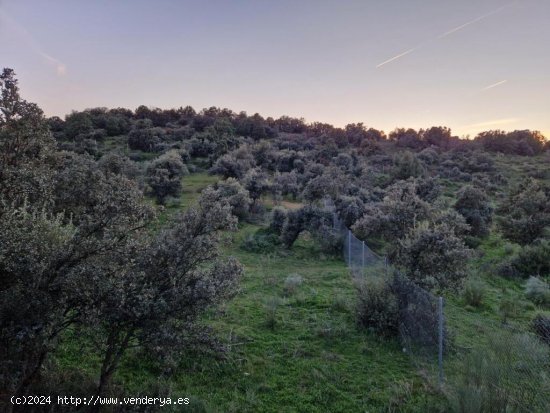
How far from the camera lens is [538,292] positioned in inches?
556

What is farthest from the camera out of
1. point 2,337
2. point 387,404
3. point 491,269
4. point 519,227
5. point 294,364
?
point 519,227

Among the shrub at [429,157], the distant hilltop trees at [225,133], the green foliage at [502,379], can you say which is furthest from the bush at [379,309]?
the shrub at [429,157]

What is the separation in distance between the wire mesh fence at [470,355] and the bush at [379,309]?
0.61 feet

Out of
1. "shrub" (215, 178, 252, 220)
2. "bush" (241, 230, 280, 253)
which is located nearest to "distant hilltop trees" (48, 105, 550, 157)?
"shrub" (215, 178, 252, 220)

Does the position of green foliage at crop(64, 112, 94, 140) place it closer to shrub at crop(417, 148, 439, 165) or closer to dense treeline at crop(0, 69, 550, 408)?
dense treeline at crop(0, 69, 550, 408)

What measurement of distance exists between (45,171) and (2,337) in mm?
3301

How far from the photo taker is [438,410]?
6.32m

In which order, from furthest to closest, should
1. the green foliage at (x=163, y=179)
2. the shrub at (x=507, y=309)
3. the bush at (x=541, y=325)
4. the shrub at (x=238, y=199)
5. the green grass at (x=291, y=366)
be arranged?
the green foliage at (x=163, y=179)
the shrub at (x=238, y=199)
the shrub at (x=507, y=309)
the bush at (x=541, y=325)
the green grass at (x=291, y=366)

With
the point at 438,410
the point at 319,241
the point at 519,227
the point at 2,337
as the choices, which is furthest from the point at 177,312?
the point at 519,227

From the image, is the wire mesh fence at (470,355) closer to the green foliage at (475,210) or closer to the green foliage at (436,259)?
the green foliage at (436,259)

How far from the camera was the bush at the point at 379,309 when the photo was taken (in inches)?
389

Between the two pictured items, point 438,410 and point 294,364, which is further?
point 294,364

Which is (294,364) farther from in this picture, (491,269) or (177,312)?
(491,269)

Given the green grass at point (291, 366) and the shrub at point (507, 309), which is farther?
the shrub at point (507, 309)
